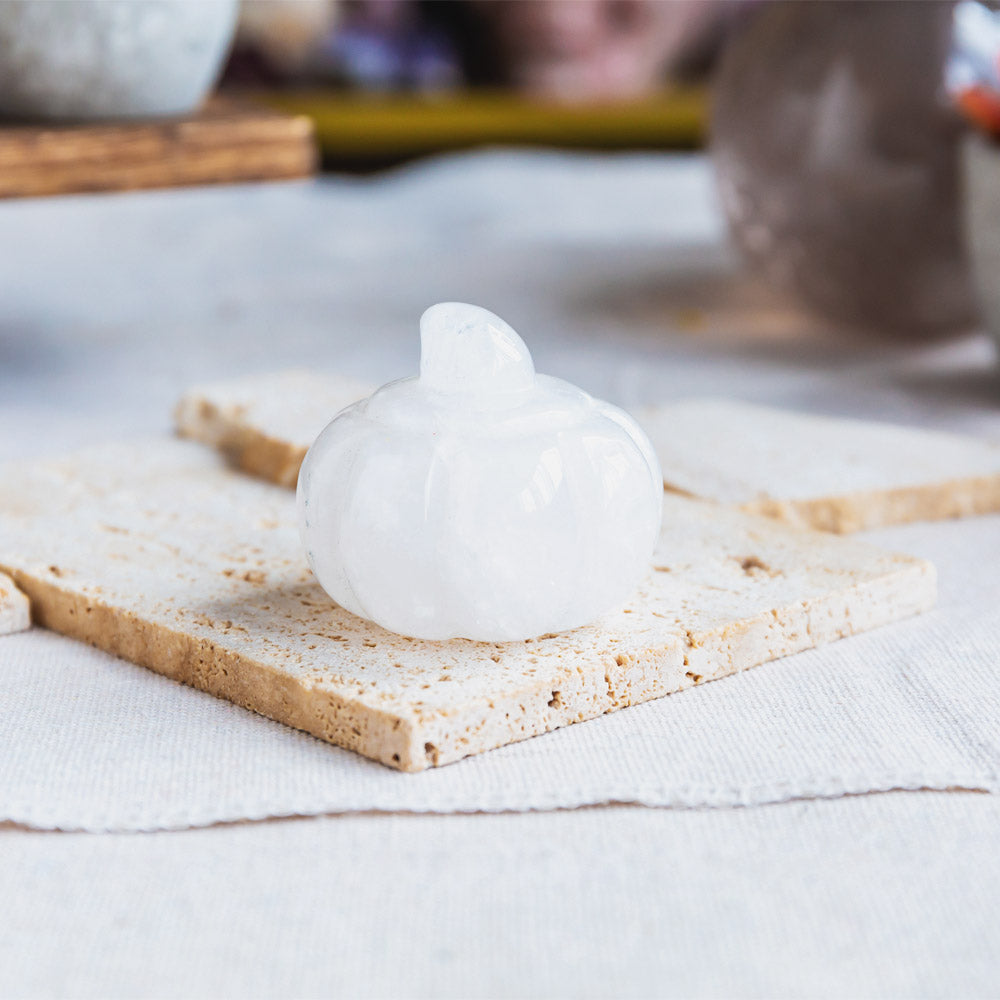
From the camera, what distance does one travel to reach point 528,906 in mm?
392

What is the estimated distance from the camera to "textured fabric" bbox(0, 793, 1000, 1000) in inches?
14.3

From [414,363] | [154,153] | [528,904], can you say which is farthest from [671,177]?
[528,904]

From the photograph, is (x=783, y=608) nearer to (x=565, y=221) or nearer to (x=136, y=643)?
(x=136, y=643)

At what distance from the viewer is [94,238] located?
1.38 m

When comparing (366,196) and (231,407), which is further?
(366,196)

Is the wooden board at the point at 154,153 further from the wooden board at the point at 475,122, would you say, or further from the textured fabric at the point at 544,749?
the wooden board at the point at 475,122

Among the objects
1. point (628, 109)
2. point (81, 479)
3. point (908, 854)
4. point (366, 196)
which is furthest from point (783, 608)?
point (628, 109)

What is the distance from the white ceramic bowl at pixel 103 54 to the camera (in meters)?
0.82

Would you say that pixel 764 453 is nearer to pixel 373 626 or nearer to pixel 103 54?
pixel 373 626

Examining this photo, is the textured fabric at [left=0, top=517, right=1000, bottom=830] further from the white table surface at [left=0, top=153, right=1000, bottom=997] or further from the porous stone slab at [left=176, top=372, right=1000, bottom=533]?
the porous stone slab at [left=176, top=372, right=1000, bottom=533]

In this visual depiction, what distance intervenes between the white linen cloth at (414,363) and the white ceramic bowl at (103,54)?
0.62 ft

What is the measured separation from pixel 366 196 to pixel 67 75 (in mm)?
734

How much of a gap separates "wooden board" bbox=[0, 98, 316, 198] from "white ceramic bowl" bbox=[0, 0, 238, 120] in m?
0.01

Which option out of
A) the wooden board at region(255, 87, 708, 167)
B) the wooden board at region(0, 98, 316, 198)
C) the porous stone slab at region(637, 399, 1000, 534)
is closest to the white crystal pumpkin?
the porous stone slab at region(637, 399, 1000, 534)
